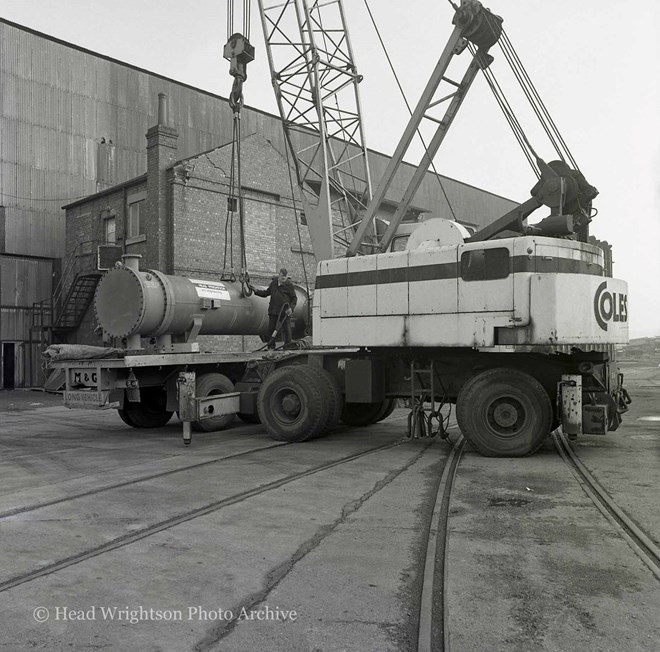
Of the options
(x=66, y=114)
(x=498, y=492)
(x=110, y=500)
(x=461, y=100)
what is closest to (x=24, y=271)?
(x=66, y=114)

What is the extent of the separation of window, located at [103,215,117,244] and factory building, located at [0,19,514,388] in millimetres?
50

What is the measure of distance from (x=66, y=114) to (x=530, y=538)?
2825 centimetres

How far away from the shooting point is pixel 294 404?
36.5 ft

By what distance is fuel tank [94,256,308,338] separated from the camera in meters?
11.6

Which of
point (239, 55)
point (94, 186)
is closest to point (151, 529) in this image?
point (239, 55)

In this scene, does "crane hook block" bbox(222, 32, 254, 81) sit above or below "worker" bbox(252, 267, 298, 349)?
above

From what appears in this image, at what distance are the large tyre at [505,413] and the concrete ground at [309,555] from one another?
0.37 meters

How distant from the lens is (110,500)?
6605 millimetres

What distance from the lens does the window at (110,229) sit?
24.8 meters

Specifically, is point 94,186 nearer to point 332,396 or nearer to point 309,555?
point 332,396

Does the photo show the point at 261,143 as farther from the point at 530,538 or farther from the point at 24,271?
the point at 530,538

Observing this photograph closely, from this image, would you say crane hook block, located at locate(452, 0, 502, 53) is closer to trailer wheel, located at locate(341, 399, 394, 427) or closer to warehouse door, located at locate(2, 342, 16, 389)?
trailer wheel, located at locate(341, 399, 394, 427)

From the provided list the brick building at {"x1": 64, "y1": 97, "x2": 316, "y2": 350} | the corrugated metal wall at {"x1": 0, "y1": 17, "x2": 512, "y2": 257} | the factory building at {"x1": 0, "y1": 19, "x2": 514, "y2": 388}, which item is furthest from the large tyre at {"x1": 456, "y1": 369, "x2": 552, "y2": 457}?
the corrugated metal wall at {"x1": 0, "y1": 17, "x2": 512, "y2": 257}

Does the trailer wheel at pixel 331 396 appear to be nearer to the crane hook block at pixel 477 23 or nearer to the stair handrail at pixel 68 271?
the crane hook block at pixel 477 23
